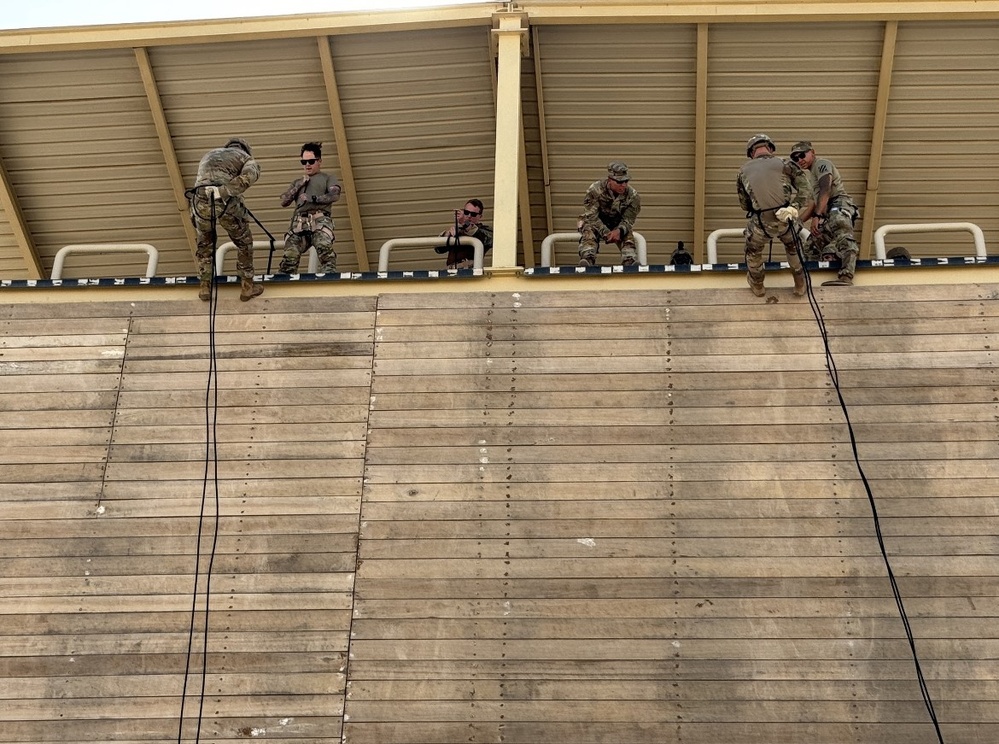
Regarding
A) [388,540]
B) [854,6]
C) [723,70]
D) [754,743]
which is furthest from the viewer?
[723,70]

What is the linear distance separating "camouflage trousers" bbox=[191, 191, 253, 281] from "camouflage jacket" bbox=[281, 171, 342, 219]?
44.3 inches

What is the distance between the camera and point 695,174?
1438 cm

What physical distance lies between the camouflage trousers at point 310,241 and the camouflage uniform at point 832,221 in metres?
4.11

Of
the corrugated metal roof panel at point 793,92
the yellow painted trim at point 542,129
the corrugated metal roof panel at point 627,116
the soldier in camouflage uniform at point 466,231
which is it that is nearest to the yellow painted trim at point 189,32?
the yellow painted trim at point 542,129

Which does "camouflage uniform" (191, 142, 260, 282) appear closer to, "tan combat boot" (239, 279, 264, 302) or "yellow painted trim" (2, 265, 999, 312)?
"tan combat boot" (239, 279, 264, 302)

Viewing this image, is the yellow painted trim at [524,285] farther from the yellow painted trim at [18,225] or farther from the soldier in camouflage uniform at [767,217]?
the yellow painted trim at [18,225]

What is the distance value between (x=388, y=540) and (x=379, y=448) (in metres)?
0.76

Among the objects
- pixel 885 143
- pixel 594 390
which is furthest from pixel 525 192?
pixel 594 390

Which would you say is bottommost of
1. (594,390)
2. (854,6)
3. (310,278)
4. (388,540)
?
(388,540)

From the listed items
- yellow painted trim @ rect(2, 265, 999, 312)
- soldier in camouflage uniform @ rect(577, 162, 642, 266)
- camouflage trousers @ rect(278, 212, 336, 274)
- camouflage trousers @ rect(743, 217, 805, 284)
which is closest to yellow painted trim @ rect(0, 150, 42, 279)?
yellow painted trim @ rect(2, 265, 999, 312)

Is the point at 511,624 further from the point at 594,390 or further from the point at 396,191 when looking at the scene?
the point at 396,191

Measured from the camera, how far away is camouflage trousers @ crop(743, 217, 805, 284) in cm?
1005

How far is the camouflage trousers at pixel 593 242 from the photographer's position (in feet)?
39.9

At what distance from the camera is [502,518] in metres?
9.24
